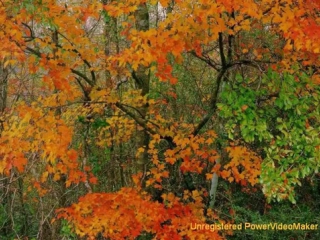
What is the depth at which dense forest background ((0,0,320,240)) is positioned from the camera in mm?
4766

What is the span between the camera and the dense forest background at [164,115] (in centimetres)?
477

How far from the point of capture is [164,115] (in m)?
9.07

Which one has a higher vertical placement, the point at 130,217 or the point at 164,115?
the point at 164,115

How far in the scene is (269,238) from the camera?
6457mm

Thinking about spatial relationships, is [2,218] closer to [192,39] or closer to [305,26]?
[192,39]

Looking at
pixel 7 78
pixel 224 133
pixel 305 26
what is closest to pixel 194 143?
pixel 224 133

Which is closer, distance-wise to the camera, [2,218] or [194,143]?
[194,143]

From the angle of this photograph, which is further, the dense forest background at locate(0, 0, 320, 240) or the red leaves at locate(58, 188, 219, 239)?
the red leaves at locate(58, 188, 219, 239)

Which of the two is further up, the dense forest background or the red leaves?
the dense forest background

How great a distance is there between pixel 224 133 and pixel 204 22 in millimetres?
3266

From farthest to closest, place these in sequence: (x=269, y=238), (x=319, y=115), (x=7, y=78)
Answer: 1. (x=7, y=78)
2. (x=269, y=238)
3. (x=319, y=115)

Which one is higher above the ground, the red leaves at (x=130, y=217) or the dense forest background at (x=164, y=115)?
the dense forest background at (x=164, y=115)

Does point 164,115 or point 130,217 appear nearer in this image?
point 130,217

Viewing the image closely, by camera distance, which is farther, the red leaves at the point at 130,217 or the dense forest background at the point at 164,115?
the red leaves at the point at 130,217
